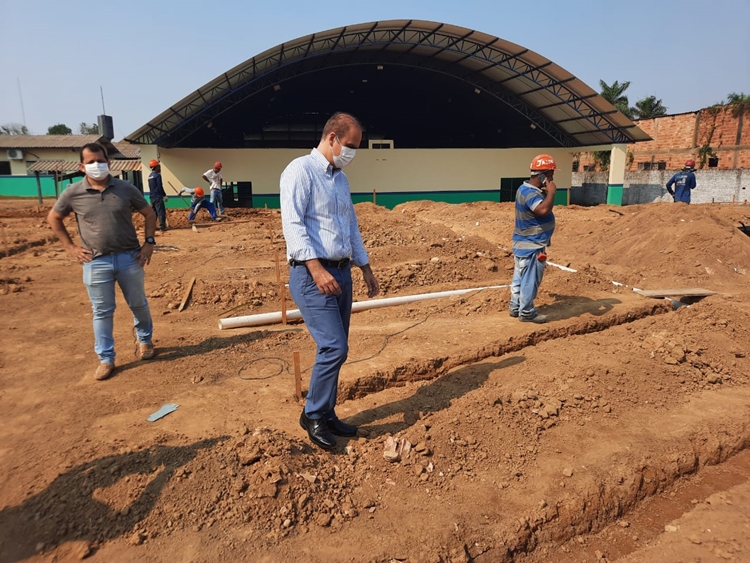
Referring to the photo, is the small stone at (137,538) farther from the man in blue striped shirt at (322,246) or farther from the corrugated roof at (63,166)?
the corrugated roof at (63,166)

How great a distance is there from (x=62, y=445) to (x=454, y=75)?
23633 millimetres

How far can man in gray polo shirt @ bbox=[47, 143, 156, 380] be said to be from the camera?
4.20 m

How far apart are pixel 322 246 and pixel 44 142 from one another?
137 ft

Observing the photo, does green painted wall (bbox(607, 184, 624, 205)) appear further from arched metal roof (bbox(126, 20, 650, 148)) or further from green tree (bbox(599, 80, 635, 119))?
green tree (bbox(599, 80, 635, 119))

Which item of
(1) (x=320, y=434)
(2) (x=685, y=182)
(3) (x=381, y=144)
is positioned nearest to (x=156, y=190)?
(1) (x=320, y=434)

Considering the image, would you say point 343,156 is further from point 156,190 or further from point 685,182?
point 685,182

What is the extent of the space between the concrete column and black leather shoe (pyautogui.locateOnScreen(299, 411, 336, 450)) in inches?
916

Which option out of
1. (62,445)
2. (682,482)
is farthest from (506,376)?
(62,445)

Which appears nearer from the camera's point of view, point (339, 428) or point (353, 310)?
point (339, 428)

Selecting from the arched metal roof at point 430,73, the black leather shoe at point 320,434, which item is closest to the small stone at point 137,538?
the black leather shoe at point 320,434

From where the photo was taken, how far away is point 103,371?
4246 mm

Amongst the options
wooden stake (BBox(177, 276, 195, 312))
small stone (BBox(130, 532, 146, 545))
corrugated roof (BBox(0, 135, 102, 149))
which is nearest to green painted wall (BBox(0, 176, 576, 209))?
wooden stake (BBox(177, 276, 195, 312))

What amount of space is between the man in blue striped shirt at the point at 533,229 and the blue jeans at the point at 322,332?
3.03 metres

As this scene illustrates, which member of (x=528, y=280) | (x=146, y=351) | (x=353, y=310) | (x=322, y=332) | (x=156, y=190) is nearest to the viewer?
(x=322, y=332)
